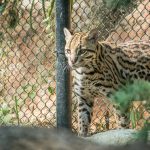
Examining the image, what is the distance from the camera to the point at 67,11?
17.1ft

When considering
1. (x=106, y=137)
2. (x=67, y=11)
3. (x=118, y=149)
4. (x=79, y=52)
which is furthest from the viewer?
(x=79, y=52)

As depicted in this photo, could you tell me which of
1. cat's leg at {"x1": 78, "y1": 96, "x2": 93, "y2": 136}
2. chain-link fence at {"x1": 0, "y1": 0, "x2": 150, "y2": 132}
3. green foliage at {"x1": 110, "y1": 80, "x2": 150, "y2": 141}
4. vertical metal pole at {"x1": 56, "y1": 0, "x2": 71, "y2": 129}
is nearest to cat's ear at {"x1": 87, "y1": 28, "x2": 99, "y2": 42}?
cat's leg at {"x1": 78, "y1": 96, "x2": 93, "y2": 136}

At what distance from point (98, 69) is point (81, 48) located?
1.05ft

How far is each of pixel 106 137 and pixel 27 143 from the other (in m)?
3.16

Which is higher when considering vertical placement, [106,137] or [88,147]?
[88,147]

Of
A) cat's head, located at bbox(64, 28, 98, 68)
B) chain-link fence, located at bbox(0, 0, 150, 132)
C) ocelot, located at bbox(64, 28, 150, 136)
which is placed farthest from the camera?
chain-link fence, located at bbox(0, 0, 150, 132)

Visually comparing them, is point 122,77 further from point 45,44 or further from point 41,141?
point 41,141

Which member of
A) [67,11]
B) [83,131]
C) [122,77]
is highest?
[67,11]

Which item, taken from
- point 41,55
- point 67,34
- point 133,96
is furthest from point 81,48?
Result: point 133,96

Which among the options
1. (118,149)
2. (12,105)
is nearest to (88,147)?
(118,149)

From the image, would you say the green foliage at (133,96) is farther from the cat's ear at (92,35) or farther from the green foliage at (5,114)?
the green foliage at (5,114)

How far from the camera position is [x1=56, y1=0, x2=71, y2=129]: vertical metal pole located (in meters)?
5.20

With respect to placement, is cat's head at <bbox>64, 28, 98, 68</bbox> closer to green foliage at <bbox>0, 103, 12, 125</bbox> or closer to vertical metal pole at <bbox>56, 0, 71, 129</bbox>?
vertical metal pole at <bbox>56, 0, 71, 129</bbox>

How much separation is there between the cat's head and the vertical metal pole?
0.49 metres
